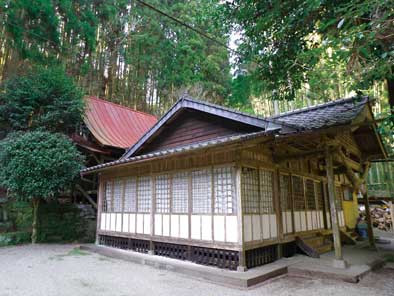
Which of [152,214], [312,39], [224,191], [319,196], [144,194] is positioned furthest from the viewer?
[319,196]

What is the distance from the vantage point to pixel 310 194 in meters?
8.64

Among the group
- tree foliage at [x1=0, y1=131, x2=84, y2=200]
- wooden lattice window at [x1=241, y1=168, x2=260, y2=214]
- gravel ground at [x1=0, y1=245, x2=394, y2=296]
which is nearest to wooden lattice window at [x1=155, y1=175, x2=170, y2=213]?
gravel ground at [x1=0, y1=245, x2=394, y2=296]

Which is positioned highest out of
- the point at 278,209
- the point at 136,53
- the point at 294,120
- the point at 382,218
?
the point at 136,53

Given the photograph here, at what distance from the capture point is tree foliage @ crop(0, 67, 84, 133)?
1087 cm

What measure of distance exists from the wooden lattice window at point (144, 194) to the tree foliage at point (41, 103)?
16.5 ft

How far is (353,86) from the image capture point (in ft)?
13.1

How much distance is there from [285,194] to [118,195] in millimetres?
5379

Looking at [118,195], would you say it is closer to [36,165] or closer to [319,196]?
[36,165]

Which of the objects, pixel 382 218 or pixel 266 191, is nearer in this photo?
pixel 266 191

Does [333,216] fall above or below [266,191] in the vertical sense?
below

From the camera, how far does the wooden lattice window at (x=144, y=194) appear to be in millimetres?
8102

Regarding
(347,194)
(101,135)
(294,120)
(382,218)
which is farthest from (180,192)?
(382,218)

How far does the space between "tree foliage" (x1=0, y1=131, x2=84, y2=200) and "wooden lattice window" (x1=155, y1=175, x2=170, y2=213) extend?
394 cm

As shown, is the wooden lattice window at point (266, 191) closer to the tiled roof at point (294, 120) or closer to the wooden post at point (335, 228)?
the tiled roof at point (294, 120)
